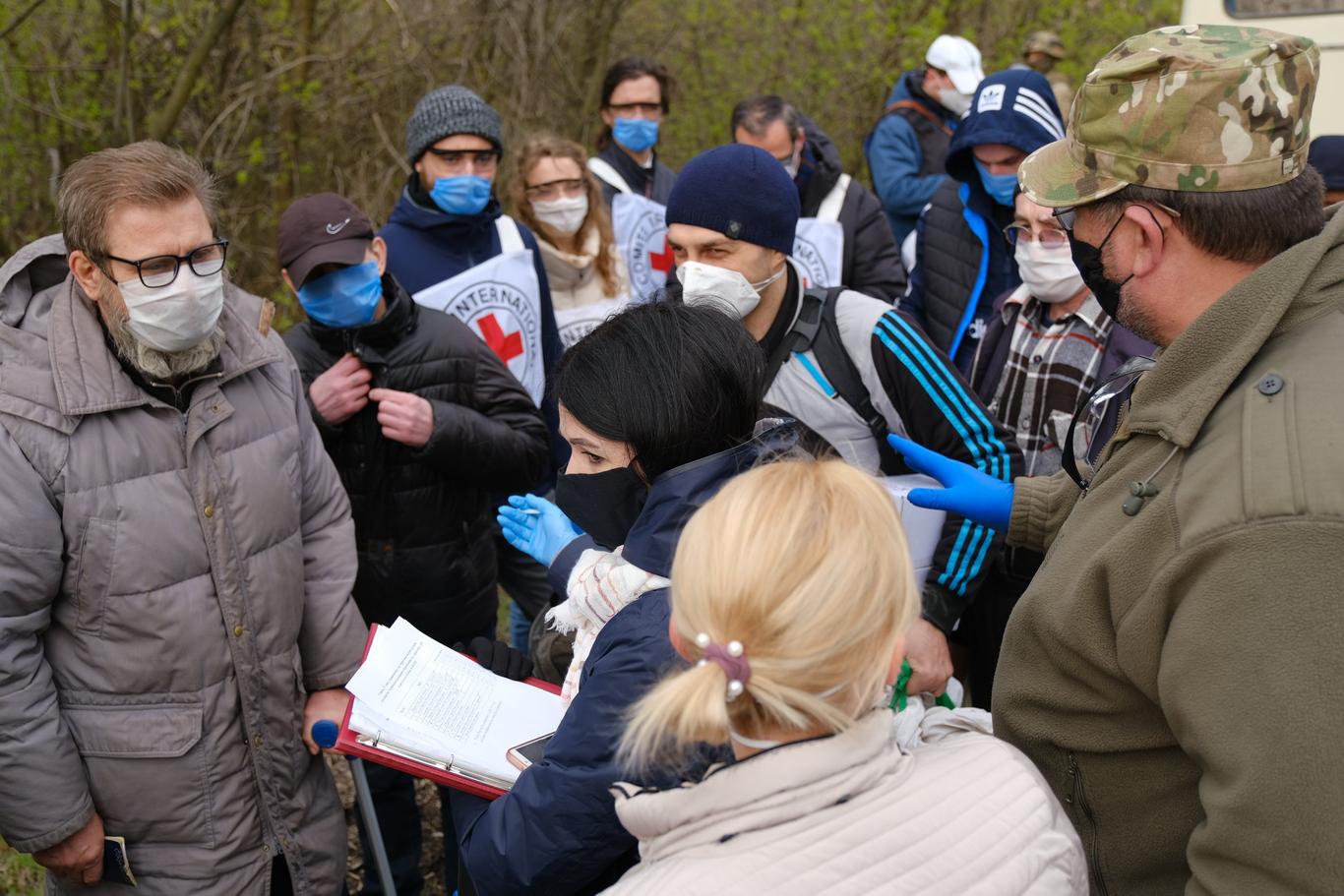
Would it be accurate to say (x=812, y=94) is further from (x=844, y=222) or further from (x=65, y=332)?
(x=65, y=332)

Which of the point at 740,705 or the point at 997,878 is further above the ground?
the point at 740,705

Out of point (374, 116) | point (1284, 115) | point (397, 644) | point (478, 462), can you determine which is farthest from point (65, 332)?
point (374, 116)

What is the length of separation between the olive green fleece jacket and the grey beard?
5.90 ft

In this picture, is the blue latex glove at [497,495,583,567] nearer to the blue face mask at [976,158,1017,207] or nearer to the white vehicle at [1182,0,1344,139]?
the blue face mask at [976,158,1017,207]

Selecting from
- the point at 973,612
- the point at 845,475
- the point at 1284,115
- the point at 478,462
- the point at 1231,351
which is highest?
the point at 1284,115

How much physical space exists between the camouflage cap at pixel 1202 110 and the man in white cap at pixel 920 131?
4105 millimetres

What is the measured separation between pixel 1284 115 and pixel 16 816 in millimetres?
2570

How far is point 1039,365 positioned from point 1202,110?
1.53 m

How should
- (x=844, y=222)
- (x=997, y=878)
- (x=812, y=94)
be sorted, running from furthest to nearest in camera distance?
1. (x=812, y=94)
2. (x=844, y=222)
3. (x=997, y=878)

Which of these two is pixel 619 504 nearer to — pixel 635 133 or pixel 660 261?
pixel 660 261

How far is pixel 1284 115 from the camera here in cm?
154

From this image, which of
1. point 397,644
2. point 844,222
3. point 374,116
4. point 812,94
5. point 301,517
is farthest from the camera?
point 812,94

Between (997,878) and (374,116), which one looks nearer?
(997,878)

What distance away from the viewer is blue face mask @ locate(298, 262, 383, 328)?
10.2ft
